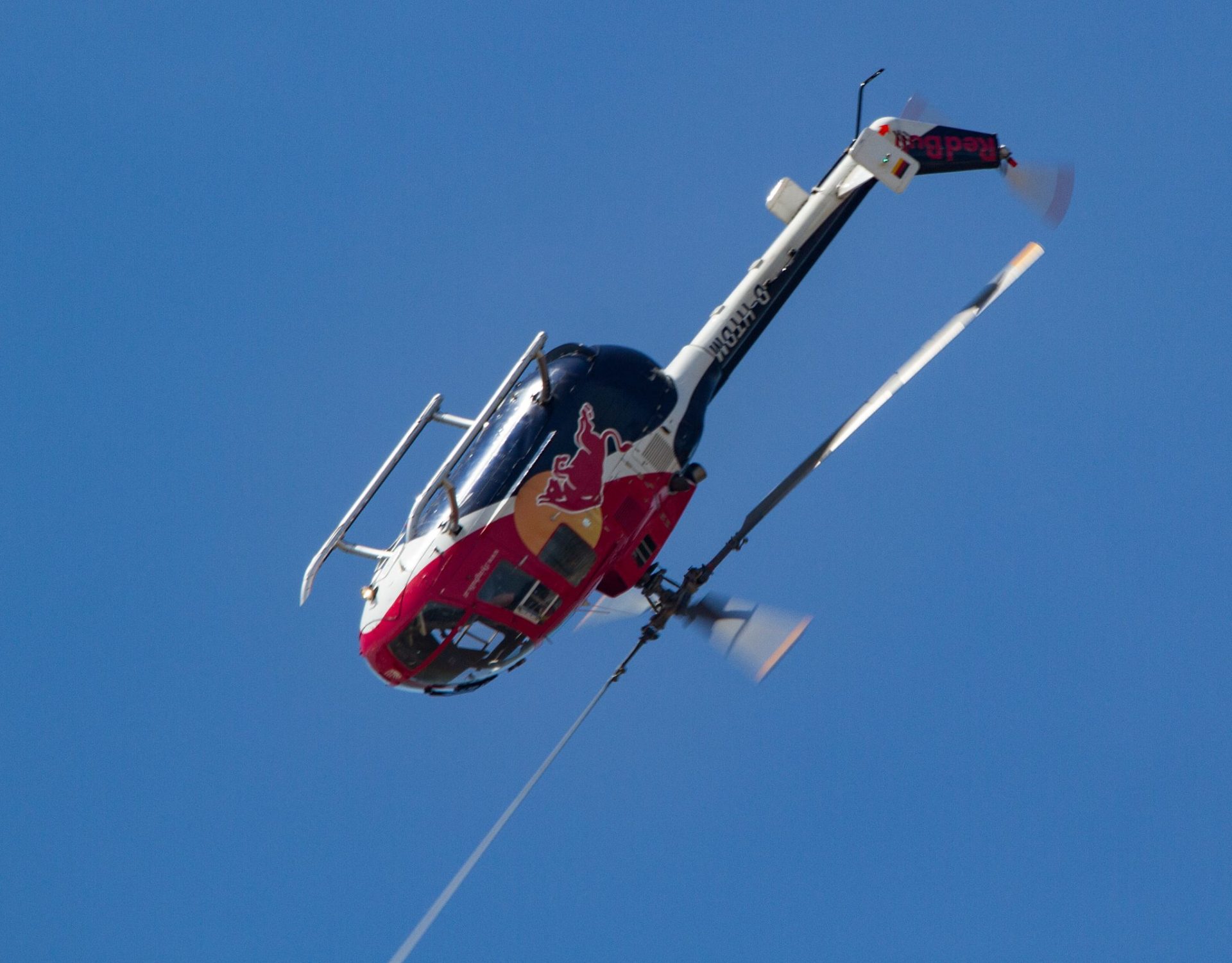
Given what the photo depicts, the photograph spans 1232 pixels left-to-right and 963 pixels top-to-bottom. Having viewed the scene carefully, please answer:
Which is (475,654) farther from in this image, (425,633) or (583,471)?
(583,471)

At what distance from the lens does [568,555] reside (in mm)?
27828

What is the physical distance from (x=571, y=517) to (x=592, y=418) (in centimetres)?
217

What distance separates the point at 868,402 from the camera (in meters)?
30.7

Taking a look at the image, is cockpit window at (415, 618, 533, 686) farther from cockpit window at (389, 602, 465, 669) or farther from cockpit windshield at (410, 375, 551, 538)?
cockpit windshield at (410, 375, 551, 538)

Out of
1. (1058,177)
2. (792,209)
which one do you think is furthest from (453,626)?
(1058,177)

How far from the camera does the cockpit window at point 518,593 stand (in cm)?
2722

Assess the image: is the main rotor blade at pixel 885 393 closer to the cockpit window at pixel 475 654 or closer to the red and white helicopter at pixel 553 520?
the red and white helicopter at pixel 553 520

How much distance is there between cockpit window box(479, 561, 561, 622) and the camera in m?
27.2

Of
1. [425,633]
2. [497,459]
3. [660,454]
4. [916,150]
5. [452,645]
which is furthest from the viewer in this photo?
[916,150]

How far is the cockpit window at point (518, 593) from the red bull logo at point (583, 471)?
4.61 feet

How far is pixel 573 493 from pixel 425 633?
380 cm

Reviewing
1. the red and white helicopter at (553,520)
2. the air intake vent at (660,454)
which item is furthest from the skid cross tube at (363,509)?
the air intake vent at (660,454)

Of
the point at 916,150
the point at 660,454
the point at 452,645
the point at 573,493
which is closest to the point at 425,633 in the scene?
the point at 452,645

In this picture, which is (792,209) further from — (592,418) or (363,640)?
(363,640)
